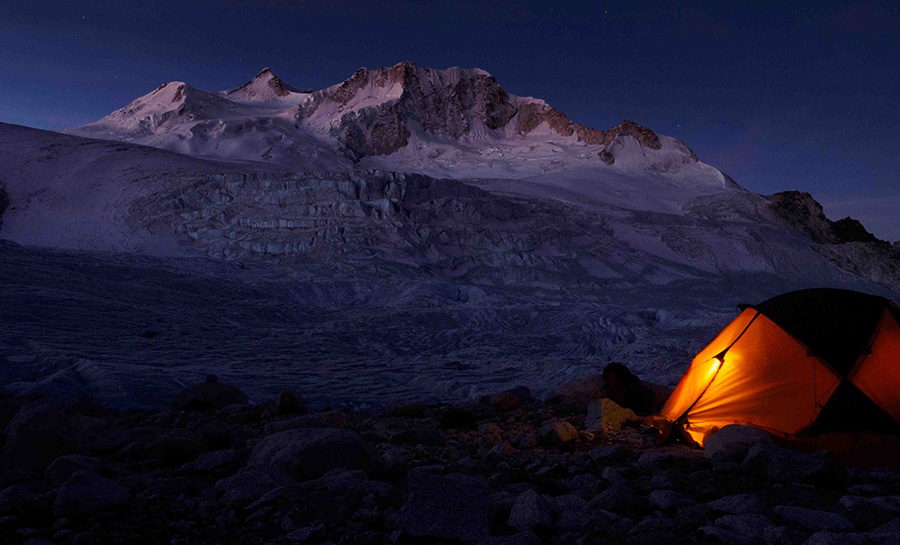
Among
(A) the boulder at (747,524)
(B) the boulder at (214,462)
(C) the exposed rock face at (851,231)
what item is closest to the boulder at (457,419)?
(B) the boulder at (214,462)

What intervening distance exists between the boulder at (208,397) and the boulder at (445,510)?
4.56 m

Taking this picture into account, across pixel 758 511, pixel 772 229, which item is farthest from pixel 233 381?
pixel 772 229

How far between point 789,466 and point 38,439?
5.15 meters

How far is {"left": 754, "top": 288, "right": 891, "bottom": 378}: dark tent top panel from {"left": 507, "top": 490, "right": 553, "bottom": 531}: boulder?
4120 mm

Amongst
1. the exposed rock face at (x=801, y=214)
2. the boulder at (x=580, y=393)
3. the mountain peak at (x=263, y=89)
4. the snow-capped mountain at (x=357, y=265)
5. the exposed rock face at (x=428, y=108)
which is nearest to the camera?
the boulder at (x=580, y=393)

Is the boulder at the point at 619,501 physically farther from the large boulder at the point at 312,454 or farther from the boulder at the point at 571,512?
the large boulder at the point at 312,454

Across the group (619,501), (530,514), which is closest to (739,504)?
(619,501)

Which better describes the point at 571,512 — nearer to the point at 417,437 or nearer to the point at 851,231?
the point at 417,437

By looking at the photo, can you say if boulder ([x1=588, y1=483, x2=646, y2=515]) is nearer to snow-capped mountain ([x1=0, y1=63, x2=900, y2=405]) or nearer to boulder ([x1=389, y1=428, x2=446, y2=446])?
boulder ([x1=389, y1=428, x2=446, y2=446])

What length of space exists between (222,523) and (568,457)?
2.86 metres

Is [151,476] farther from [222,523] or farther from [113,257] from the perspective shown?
[113,257]

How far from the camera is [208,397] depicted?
6.63m

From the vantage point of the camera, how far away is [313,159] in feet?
181

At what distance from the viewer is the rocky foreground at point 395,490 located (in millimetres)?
2578
